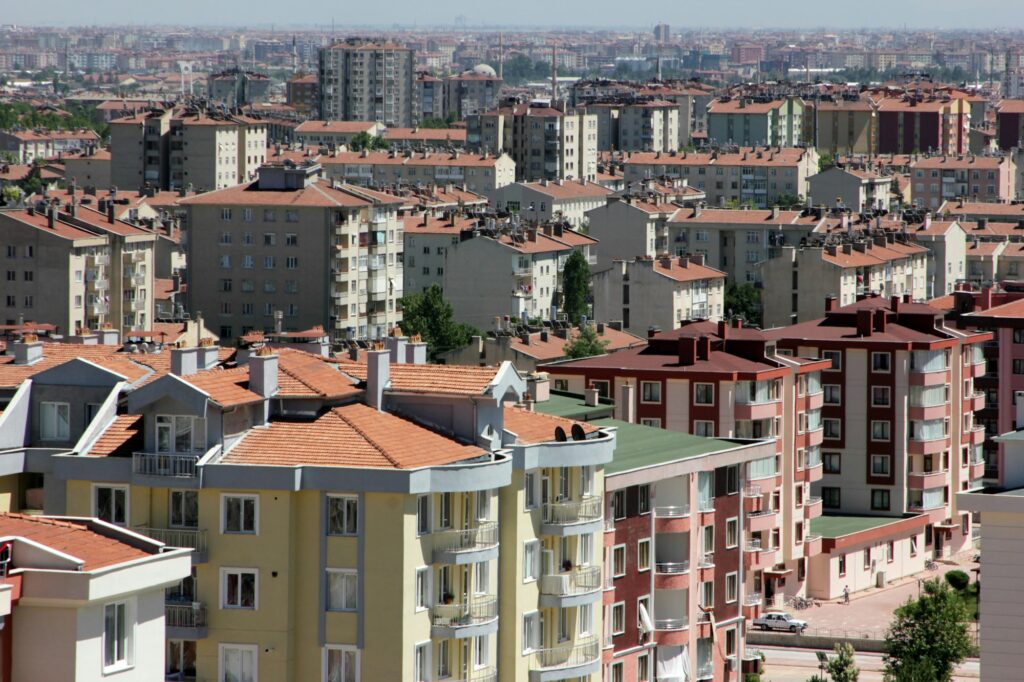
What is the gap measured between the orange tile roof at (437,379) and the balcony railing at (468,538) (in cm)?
130

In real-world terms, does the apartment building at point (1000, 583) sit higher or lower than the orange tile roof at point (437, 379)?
lower

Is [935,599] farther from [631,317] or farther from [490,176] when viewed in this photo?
[490,176]

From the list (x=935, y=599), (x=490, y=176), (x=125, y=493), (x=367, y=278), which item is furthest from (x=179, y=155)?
(x=125, y=493)

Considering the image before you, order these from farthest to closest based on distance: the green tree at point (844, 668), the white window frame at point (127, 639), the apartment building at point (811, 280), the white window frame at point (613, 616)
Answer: the apartment building at point (811, 280) → the green tree at point (844, 668) → the white window frame at point (613, 616) → the white window frame at point (127, 639)

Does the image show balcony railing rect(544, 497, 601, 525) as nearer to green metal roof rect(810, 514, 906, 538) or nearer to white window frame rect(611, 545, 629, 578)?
white window frame rect(611, 545, 629, 578)

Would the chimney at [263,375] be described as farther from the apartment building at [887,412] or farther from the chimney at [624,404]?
the apartment building at [887,412]

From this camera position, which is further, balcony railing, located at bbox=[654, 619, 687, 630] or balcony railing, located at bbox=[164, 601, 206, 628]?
balcony railing, located at bbox=[654, 619, 687, 630]

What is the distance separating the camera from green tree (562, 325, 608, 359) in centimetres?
6100

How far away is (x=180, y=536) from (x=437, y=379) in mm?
3140

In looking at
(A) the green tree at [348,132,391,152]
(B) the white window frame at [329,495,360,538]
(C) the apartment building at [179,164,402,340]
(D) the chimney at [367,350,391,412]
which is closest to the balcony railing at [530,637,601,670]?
(D) the chimney at [367,350,391,412]

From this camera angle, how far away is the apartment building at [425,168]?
134875mm

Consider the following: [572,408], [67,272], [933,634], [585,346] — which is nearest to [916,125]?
[67,272]

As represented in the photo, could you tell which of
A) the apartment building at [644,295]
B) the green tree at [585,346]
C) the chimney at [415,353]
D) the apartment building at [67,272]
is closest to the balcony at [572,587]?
the chimney at [415,353]

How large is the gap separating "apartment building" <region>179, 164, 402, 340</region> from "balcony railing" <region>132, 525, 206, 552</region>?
2178 inches
